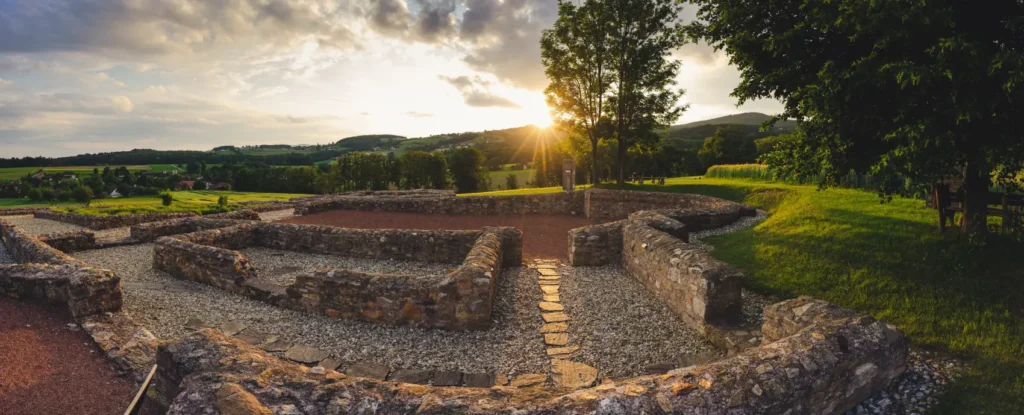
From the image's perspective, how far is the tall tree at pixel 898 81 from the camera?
7.47 m

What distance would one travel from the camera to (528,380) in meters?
7.37

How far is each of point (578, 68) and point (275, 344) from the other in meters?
30.7

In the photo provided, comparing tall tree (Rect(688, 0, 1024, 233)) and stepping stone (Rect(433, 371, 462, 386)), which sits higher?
tall tree (Rect(688, 0, 1024, 233))

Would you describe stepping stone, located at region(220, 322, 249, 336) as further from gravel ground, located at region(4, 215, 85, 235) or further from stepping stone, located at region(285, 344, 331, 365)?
gravel ground, located at region(4, 215, 85, 235)

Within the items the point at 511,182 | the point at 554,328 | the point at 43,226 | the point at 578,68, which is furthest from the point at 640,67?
the point at 511,182

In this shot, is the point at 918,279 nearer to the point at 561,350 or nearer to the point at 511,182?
A: the point at 561,350

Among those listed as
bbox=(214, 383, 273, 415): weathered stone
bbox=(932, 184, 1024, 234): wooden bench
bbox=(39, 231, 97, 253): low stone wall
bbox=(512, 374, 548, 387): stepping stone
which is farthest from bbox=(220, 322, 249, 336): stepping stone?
bbox=(932, 184, 1024, 234): wooden bench

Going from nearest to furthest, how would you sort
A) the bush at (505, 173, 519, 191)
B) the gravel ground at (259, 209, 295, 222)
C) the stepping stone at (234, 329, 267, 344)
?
the stepping stone at (234, 329, 267, 344), the gravel ground at (259, 209, 295, 222), the bush at (505, 173, 519, 191)

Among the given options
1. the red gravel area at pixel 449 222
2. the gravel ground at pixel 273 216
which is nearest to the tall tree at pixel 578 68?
the red gravel area at pixel 449 222

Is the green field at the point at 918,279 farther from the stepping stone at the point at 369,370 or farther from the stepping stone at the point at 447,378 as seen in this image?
the stepping stone at the point at 369,370

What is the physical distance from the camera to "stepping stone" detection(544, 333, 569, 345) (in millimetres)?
8820

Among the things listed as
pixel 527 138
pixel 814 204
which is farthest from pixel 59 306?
pixel 527 138

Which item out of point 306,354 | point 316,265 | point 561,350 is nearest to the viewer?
point 306,354

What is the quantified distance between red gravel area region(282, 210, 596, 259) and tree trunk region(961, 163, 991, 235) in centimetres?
1214
